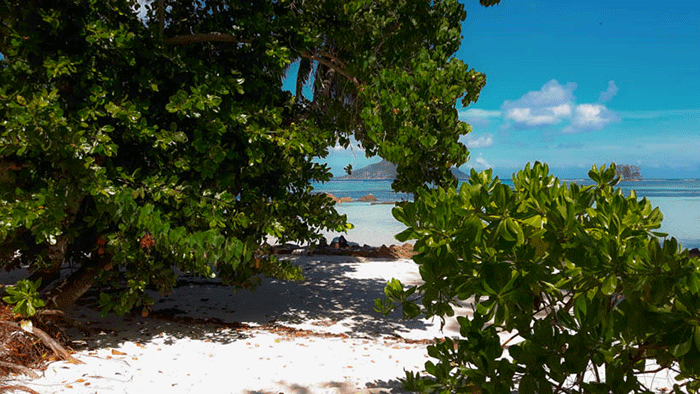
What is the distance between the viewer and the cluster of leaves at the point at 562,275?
2.07 metres

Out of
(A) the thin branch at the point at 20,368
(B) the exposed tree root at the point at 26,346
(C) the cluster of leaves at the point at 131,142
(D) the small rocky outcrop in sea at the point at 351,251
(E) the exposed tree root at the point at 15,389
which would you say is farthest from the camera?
(D) the small rocky outcrop in sea at the point at 351,251

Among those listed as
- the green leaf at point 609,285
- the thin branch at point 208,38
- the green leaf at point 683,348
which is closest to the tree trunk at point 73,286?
the thin branch at point 208,38

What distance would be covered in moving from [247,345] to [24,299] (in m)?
2.44

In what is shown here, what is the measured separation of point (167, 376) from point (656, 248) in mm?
4392

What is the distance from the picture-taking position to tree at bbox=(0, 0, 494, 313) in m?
4.79

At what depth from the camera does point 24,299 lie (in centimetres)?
484

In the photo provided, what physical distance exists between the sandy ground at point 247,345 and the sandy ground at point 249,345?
0.01 metres

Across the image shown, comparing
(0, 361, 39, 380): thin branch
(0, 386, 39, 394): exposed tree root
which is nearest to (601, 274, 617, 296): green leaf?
(0, 386, 39, 394): exposed tree root

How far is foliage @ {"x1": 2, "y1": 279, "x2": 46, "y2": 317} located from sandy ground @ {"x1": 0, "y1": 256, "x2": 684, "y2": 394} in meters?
0.66

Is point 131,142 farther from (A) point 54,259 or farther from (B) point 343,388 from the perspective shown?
(B) point 343,388

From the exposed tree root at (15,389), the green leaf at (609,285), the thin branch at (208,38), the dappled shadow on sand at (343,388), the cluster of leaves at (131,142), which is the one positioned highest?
the thin branch at (208,38)

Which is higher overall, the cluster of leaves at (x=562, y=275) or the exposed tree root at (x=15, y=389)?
the cluster of leaves at (x=562, y=275)

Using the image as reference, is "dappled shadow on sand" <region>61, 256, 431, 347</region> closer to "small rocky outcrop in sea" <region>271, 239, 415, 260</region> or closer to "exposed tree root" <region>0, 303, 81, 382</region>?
"exposed tree root" <region>0, 303, 81, 382</region>

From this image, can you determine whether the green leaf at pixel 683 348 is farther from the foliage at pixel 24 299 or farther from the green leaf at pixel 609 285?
the foliage at pixel 24 299
